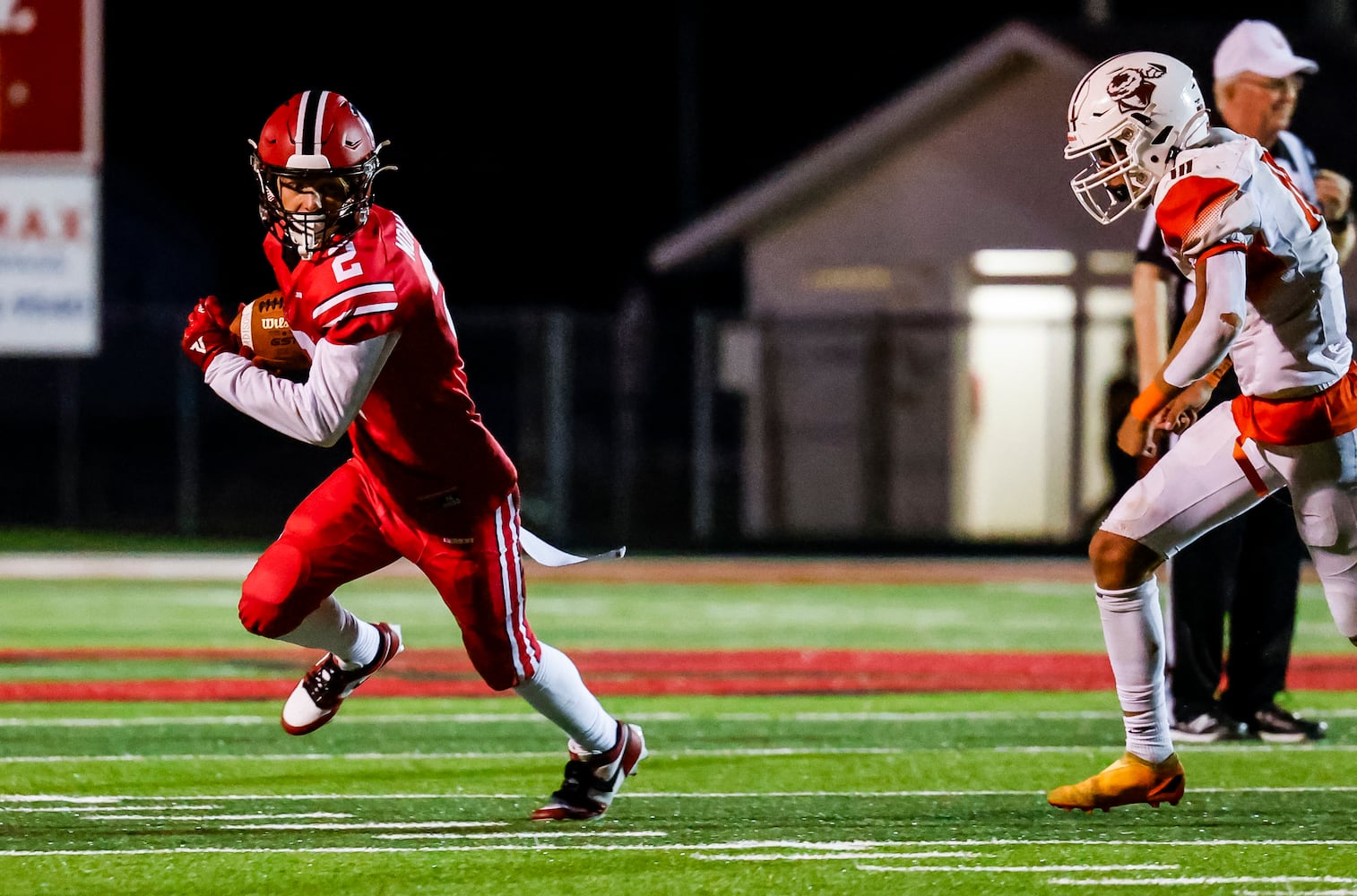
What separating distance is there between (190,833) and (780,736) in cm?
264

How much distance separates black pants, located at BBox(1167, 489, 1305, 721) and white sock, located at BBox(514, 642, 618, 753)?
95.1 inches

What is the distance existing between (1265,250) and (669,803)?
2251 mm

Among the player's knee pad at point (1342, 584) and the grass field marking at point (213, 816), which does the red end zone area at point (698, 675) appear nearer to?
the grass field marking at point (213, 816)

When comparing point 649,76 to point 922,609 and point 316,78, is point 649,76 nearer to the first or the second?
point 316,78

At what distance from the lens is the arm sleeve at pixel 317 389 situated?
5332 millimetres

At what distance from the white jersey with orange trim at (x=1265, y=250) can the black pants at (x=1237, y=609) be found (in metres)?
1.85

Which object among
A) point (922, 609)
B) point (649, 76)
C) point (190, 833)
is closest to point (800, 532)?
point (922, 609)

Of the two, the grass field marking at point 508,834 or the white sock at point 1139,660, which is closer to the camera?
the grass field marking at point 508,834

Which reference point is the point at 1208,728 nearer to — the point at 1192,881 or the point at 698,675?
the point at 1192,881

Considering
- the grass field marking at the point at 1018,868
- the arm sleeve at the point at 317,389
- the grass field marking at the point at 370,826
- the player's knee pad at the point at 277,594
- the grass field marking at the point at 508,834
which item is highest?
the arm sleeve at the point at 317,389

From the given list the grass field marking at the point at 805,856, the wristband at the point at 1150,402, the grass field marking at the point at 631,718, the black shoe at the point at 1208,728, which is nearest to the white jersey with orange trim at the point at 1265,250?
the wristband at the point at 1150,402

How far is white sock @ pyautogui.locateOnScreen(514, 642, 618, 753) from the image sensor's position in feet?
18.8

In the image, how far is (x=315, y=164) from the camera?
545 centimetres

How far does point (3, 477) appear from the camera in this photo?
30203 millimetres
